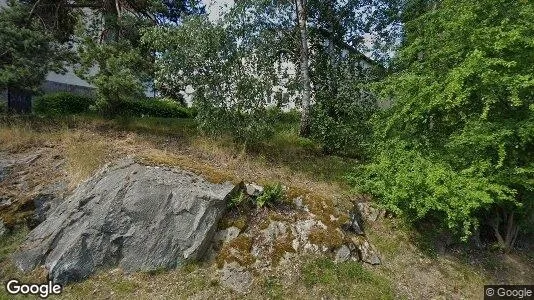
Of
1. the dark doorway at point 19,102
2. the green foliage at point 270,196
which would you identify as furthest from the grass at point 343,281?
the dark doorway at point 19,102

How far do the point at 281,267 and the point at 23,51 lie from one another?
8839 millimetres

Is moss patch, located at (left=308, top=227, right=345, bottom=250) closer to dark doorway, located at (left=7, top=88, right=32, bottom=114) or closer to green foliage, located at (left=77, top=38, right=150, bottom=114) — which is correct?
green foliage, located at (left=77, top=38, right=150, bottom=114)

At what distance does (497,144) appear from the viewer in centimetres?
585

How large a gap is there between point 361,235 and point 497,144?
2.85 m

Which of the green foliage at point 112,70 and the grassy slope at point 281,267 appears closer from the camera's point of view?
the grassy slope at point 281,267

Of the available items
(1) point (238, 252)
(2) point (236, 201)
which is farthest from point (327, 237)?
(2) point (236, 201)

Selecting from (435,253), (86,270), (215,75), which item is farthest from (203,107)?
(435,253)

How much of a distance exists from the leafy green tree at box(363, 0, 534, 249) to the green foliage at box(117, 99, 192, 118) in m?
8.63

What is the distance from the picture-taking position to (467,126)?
6277mm

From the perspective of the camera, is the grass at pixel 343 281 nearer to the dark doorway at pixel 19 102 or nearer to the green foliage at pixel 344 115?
the green foliage at pixel 344 115

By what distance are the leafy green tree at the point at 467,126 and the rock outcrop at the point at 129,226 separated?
351 centimetres

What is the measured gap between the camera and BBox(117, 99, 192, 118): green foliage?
12.4 meters

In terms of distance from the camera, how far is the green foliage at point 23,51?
28.7 feet

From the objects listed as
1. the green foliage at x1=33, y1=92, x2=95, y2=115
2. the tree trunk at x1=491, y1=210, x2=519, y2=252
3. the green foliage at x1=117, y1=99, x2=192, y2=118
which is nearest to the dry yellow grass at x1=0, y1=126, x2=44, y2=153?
the green foliage at x1=33, y1=92, x2=95, y2=115
